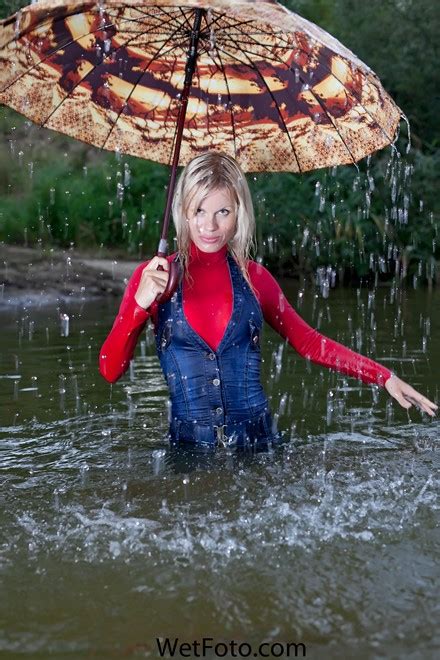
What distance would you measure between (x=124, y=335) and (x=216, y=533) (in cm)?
95

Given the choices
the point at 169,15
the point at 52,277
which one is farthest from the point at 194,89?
the point at 52,277

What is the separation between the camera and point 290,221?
1500 centimetres

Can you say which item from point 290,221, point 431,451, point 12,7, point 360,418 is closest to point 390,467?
point 431,451

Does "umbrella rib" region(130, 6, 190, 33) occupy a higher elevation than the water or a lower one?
higher

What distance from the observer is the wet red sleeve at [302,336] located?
4.18 meters

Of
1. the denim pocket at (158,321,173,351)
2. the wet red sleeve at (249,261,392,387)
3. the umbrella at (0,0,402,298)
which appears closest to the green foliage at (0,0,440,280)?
the umbrella at (0,0,402,298)

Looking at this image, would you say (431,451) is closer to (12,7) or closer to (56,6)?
(56,6)

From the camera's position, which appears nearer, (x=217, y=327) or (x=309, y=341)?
(x=217, y=327)

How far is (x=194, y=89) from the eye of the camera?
4.60 meters

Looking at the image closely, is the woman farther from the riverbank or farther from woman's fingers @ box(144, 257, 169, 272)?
the riverbank

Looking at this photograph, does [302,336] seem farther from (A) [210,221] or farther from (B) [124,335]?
(B) [124,335]

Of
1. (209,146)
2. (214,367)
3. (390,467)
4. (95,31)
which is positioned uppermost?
(95,31)

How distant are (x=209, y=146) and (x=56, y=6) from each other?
1432 mm

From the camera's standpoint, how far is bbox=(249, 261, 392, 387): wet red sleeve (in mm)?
4176
